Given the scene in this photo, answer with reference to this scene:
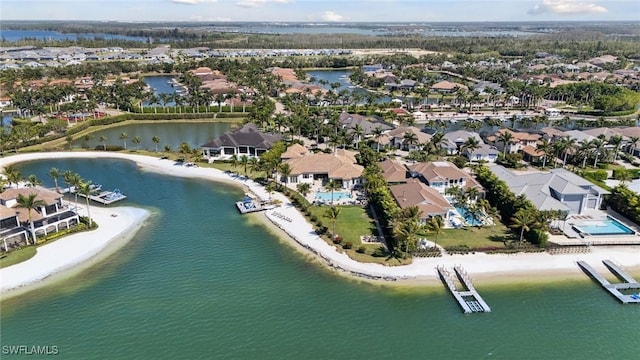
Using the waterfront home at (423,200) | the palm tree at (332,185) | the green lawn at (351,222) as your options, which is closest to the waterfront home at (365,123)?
the palm tree at (332,185)

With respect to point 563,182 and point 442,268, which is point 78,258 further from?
point 563,182

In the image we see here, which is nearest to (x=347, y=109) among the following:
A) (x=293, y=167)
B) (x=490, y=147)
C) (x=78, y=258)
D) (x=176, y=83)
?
(x=490, y=147)

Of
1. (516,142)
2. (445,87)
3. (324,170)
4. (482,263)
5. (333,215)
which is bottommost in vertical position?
(482,263)

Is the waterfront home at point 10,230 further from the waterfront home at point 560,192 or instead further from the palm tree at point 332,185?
the waterfront home at point 560,192

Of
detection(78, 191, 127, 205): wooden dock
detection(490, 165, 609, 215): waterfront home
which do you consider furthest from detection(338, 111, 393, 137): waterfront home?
detection(78, 191, 127, 205): wooden dock

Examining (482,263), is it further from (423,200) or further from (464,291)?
(423,200)

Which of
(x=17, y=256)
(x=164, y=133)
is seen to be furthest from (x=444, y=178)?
(x=164, y=133)
